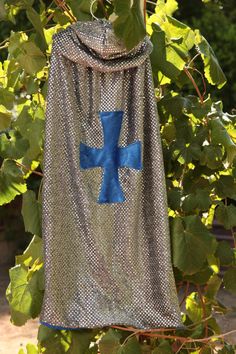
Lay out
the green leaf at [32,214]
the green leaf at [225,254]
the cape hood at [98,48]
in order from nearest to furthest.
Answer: the cape hood at [98,48], the green leaf at [32,214], the green leaf at [225,254]

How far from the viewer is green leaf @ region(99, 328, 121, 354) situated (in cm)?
254

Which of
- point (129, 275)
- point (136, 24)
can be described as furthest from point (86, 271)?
point (136, 24)

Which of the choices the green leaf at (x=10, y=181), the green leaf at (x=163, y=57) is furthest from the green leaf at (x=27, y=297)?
the green leaf at (x=163, y=57)

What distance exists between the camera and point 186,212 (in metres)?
2.72

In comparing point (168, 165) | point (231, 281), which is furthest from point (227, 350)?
point (168, 165)

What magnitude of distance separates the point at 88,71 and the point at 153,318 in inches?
27.8

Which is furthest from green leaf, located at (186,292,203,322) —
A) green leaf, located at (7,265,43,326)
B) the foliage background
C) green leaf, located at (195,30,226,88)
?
green leaf, located at (195,30,226,88)

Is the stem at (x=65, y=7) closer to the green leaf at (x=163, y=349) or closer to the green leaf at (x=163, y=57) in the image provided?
the green leaf at (x=163, y=57)

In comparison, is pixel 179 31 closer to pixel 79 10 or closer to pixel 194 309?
pixel 79 10

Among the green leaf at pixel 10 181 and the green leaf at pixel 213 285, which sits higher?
the green leaf at pixel 10 181

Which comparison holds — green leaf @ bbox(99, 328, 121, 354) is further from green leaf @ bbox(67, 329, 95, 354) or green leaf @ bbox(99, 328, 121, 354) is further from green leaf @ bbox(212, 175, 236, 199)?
green leaf @ bbox(212, 175, 236, 199)

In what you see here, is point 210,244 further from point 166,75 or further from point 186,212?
point 166,75

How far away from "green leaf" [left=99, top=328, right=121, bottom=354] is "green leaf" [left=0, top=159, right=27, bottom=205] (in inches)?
21.2

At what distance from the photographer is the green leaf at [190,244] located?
2.55 m
